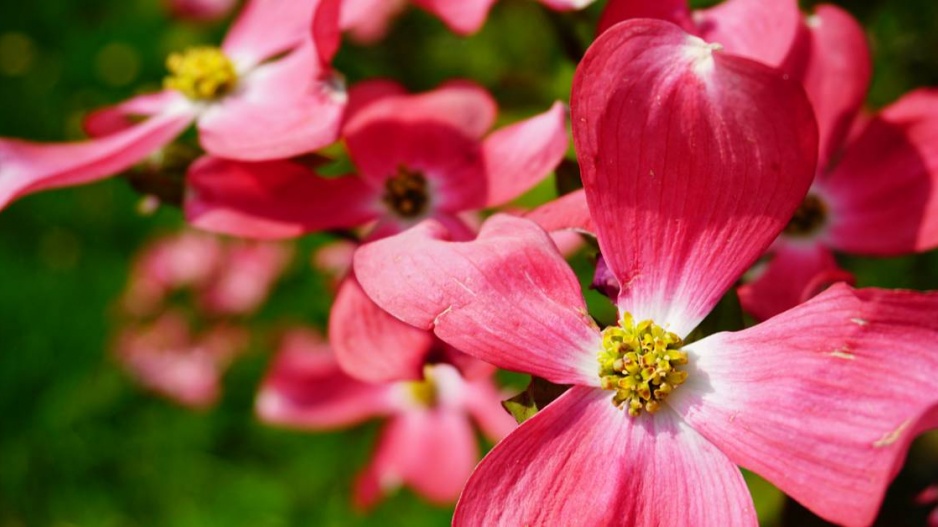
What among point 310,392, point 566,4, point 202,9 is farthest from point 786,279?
point 202,9

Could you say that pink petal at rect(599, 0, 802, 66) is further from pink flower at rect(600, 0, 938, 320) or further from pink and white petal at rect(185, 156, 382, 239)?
pink and white petal at rect(185, 156, 382, 239)

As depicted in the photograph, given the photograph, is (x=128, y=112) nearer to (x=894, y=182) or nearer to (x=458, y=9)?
(x=458, y=9)

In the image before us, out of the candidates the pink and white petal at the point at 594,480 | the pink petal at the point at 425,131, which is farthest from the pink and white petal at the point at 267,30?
the pink and white petal at the point at 594,480

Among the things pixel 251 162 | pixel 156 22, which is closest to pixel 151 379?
pixel 156 22

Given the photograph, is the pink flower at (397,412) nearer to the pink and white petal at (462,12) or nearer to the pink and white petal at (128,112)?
the pink and white petal at (128,112)

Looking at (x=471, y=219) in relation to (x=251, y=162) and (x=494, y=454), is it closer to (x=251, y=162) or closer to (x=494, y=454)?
(x=251, y=162)

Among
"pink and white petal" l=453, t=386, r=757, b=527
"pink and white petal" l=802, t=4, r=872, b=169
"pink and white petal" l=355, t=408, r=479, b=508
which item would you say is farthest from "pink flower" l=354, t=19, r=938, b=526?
"pink and white petal" l=355, t=408, r=479, b=508

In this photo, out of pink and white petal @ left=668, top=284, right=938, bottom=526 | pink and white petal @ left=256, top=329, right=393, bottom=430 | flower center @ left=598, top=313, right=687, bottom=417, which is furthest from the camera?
pink and white petal @ left=256, top=329, right=393, bottom=430
